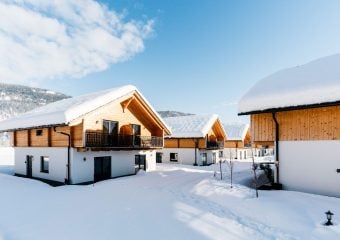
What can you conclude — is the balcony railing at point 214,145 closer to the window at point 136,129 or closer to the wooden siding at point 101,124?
the wooden siding at point 101,124

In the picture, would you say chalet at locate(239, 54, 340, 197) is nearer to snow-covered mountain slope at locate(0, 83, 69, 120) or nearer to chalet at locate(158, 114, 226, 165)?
chalet at locate(158, 114, 226, 165)

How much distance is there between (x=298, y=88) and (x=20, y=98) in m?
140

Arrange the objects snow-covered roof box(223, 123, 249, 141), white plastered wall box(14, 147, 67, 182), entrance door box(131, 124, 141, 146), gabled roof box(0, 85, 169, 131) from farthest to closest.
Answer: snow-covered roof box(223, 123, 249, 141) < entrance door box(131, 124, 141, 146) < white plastered wall box(14, 147, 67, 182) < gabled roof box(0, 85, 169, 131)

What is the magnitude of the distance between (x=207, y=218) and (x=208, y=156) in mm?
24409

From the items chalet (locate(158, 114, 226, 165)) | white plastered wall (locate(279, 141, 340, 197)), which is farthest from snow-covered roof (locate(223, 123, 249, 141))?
white plastered wall (locate(279, 141, 340, 197))

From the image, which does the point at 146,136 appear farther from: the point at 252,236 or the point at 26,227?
the point at 252,236

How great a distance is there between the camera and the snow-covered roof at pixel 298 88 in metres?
12.6

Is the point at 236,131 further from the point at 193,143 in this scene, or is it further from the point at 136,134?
the point at 136,134

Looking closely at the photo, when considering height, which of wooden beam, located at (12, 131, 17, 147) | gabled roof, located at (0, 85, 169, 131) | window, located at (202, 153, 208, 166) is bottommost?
window, located at (202, 153, 208, 166)

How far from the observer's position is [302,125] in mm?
13742

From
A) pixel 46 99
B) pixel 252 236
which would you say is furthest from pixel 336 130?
pixel 46 99

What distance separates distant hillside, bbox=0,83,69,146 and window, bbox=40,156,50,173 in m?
102

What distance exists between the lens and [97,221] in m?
9.26

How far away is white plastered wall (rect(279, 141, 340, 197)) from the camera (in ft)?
41.0
